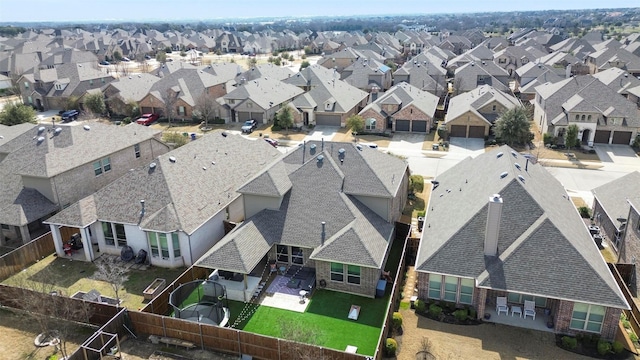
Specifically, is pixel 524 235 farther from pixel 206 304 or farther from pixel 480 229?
pixel 206 304

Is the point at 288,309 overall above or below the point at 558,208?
below

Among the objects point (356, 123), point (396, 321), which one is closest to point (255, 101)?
point (356, 123)

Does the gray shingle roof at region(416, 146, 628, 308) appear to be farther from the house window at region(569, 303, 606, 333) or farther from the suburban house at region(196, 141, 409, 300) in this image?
the suburban house at region(196, 141, 409, 300)

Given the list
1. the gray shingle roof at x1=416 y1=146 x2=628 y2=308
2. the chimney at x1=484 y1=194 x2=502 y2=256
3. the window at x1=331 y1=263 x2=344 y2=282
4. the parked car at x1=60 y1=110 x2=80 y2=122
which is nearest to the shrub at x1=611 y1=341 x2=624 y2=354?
the gray shingle roof at x1=416 y1=146 x2=628 y2=308

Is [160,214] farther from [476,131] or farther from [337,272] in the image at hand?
[476,131]

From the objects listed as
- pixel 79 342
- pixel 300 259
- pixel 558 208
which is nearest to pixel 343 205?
pixel 300 259
